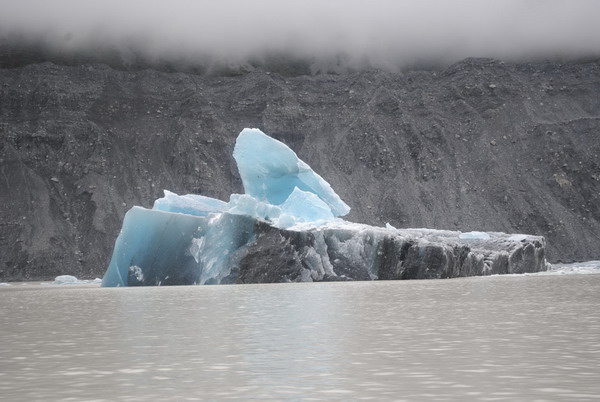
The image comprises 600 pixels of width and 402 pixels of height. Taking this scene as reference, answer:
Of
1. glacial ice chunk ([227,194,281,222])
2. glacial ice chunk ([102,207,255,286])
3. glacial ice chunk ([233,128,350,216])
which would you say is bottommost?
glacial ice chunk ([102,207,255,286])

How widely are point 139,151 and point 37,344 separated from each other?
54.5 metres

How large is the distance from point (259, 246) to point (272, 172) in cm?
429

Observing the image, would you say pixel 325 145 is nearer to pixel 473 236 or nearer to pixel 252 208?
pixel 473 236

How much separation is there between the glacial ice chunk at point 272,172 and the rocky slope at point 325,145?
23927 millimetres

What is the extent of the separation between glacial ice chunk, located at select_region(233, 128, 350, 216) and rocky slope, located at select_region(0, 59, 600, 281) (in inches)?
942

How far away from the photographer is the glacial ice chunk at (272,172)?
29969 millimetres

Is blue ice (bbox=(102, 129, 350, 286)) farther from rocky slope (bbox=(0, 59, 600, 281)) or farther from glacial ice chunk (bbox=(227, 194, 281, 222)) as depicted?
rocky slope (bbox=(0, 59, 600, 281))

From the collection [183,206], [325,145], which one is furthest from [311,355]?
[325,145]

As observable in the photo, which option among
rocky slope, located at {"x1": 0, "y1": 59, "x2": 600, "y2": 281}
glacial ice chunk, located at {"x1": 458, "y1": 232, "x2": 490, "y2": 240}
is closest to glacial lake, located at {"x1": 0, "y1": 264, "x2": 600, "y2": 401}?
glacial ice chunk, located at {"x1": 458, "y1": 232, "x2": 490, "y2": 240}

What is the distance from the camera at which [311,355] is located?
7074 mm

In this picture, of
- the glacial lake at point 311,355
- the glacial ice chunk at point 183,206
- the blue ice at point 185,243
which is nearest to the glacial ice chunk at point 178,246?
the blue ice at point 185,243

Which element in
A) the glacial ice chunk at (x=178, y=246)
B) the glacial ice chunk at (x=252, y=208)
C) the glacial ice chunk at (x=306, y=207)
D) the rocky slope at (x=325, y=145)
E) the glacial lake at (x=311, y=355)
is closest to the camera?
the glacial lake at (x=311, y=355)

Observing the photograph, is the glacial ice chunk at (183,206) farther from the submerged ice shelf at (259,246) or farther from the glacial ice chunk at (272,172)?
the glacial ice chunk at (272,172)

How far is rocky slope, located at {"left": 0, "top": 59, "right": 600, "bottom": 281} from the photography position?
5725 centimetres
